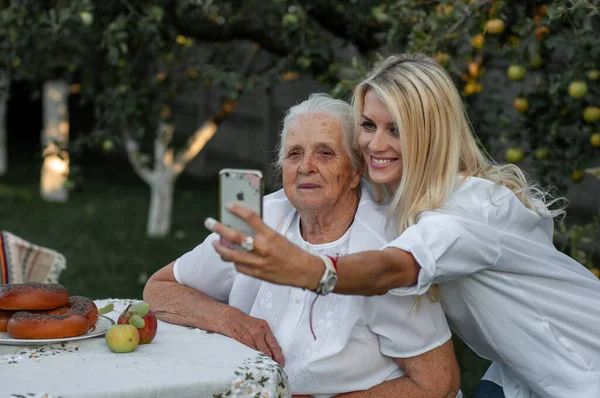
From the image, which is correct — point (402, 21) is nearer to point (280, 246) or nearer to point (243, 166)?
point (280, 246)

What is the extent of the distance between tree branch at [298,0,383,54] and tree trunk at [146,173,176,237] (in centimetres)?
369

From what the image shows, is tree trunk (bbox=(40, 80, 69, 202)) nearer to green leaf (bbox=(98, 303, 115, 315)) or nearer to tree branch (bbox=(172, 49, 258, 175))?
tree branch (bbox=(172, 49, 258, 175))

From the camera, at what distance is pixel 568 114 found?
405 centimetres

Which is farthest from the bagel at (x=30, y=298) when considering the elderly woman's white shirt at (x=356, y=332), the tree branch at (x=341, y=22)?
the tree branch at (x=341, y=22)

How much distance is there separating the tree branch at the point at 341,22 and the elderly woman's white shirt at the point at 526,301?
2194 mm

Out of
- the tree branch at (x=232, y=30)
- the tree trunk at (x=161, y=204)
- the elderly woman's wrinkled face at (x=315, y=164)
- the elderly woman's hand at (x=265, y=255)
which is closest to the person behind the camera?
the elderly woman's hand at (x=265, y=255)

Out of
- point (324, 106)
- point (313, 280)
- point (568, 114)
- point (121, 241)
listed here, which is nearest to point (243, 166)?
point (121, 241)

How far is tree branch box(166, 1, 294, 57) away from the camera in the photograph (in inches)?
193

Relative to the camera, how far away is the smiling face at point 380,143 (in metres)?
2.69

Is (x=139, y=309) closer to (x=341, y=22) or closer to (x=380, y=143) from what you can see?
(x=380, y=143)

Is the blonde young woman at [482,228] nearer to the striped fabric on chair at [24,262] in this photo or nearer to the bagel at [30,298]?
the bagel at [30,298]

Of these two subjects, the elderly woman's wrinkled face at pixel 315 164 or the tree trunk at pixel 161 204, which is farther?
the tree trunk at pixel 161 204

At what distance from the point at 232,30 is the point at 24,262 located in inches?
62.9

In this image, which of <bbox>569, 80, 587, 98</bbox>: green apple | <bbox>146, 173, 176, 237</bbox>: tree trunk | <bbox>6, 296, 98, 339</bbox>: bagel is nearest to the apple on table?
<bbox>6, 296, 98, 339</bbox>: bagel
